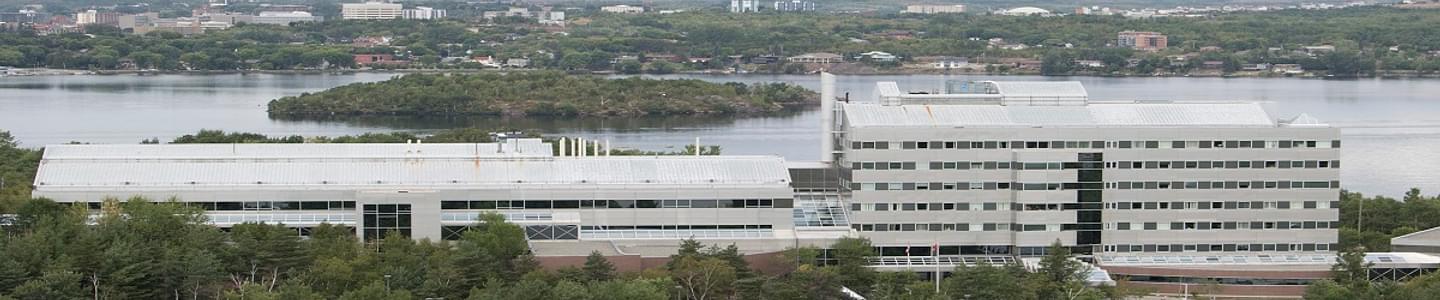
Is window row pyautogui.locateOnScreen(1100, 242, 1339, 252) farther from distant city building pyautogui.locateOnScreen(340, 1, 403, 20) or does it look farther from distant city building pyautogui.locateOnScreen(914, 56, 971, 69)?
distant city building pyautogui.locateOnScreen(340, 1, 403, 20)

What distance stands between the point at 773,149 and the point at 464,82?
78.6 feet

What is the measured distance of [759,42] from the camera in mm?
111938

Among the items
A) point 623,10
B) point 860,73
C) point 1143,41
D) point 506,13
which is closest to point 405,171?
point 860,73

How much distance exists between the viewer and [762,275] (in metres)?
27.8

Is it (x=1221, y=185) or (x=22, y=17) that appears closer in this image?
(x=1221, y=185)

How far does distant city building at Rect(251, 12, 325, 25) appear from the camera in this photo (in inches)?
5325

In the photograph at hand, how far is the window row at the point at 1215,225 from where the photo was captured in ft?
98.1

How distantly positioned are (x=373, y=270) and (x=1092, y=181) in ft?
30.7

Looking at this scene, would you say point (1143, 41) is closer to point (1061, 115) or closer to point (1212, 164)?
point (1061, 115)

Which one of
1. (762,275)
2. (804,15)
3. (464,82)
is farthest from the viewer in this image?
(804,15)

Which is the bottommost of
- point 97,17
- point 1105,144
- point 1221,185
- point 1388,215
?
point 97,17

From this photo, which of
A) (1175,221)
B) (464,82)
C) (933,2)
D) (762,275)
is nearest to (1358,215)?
(1175,221)

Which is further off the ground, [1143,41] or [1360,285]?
[1360,285]

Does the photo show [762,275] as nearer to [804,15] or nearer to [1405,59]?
[1405,59]
